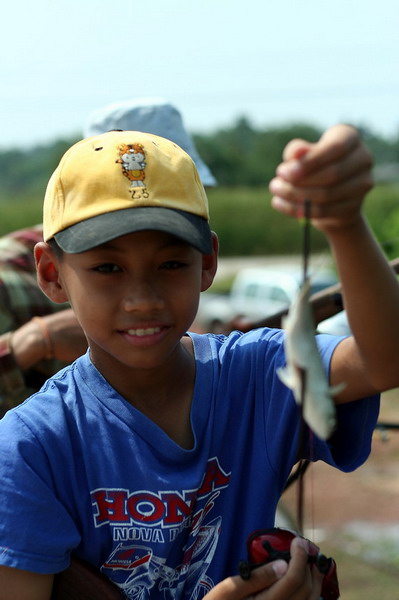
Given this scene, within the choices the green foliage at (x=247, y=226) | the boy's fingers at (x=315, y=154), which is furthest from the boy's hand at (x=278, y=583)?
the green foliage at (x=247, y=226)

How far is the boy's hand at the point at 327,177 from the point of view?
1.23 m

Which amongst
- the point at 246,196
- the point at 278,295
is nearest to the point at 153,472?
the point at 278,295

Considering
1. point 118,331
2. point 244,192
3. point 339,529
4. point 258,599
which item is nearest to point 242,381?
point 118,331

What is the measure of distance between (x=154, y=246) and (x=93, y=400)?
31cm

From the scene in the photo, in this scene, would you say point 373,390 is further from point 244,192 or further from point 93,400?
point 244,192

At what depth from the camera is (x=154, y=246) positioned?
1587 millimetres

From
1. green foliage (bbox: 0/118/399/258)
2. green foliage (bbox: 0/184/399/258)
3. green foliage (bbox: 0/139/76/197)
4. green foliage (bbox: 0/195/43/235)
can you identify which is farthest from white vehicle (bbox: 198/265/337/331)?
green foliage (bbox: 0/139/76/197)

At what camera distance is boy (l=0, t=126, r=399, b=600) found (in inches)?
60.4

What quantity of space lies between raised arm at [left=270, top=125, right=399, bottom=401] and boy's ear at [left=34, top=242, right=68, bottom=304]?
21.9 inches

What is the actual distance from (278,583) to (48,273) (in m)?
0.74

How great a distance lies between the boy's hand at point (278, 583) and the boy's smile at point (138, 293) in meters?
0.40

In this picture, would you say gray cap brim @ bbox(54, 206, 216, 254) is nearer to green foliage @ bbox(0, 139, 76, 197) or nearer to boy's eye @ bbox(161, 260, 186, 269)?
boy's eye @ bbox(161, 260, 186, 269)

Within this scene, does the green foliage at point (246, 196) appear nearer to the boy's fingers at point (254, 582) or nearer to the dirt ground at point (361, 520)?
the dirt ground at point (361, 520)

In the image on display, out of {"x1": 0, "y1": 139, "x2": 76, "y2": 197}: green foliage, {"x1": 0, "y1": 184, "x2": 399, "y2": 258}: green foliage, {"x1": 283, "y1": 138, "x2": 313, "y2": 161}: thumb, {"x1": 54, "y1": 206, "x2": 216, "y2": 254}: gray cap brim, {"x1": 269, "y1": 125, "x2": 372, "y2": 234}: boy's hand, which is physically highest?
{"x1": 283, "y1": 138, "x2": 313, "y2": 161}: thumb
